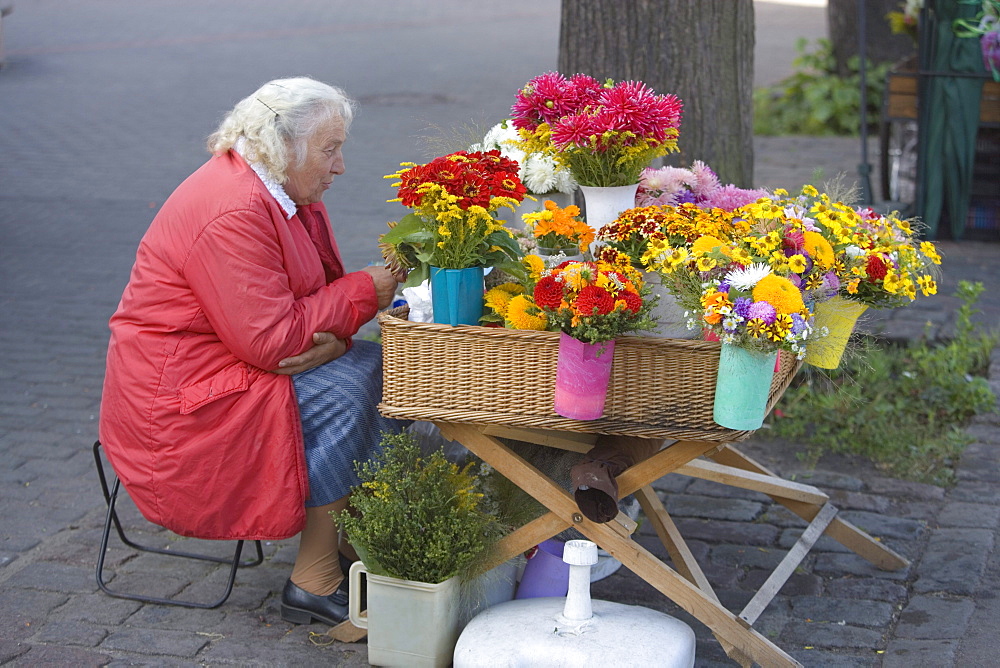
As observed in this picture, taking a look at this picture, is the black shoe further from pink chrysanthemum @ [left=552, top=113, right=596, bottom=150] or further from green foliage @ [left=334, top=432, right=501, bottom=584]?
pink chrysanthemum @ [left=552, top=113, right=596, bottom=150]

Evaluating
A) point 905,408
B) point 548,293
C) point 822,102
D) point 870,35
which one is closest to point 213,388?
point 548,293

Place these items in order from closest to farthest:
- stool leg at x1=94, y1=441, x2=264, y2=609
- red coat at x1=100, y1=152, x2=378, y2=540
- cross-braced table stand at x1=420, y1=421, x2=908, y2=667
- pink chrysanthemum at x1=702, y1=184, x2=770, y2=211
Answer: cross-braced table stand at x1=420, y1=421, x2=908, y2=667, red coat at x1=100, y1=152, x2=378, y2=540, pink chrysanthemum at x1=702, y1=184, x2=770, y2=211, stool leg at x1=94, y1=441, x2=264, y2=609

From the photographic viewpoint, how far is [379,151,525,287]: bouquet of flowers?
2.42 metres

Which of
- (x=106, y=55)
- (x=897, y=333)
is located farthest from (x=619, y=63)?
(x=106, y=55)

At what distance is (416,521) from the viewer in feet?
8.72

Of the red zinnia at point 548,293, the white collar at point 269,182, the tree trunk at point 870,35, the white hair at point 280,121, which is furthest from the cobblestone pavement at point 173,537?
the tree trunk at point 870,35

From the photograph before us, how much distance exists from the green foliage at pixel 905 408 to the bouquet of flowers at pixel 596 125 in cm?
159

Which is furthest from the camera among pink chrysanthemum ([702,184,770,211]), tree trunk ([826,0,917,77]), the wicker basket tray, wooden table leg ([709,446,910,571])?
tree trunk ([826,0,917,77])

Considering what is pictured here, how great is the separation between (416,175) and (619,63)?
83.3 inches

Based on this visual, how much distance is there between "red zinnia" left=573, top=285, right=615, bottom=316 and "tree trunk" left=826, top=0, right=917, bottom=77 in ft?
28.1

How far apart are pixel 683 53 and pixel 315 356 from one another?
220 centimetres

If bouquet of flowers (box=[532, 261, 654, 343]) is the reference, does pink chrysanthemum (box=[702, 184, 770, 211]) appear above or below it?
above

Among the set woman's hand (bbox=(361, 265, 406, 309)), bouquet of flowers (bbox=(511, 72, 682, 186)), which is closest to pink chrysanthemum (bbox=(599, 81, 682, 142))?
bouquet of flowers (bbox=(511, 72, 682, 186))

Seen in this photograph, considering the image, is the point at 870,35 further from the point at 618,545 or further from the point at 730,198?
the point at 618,545
